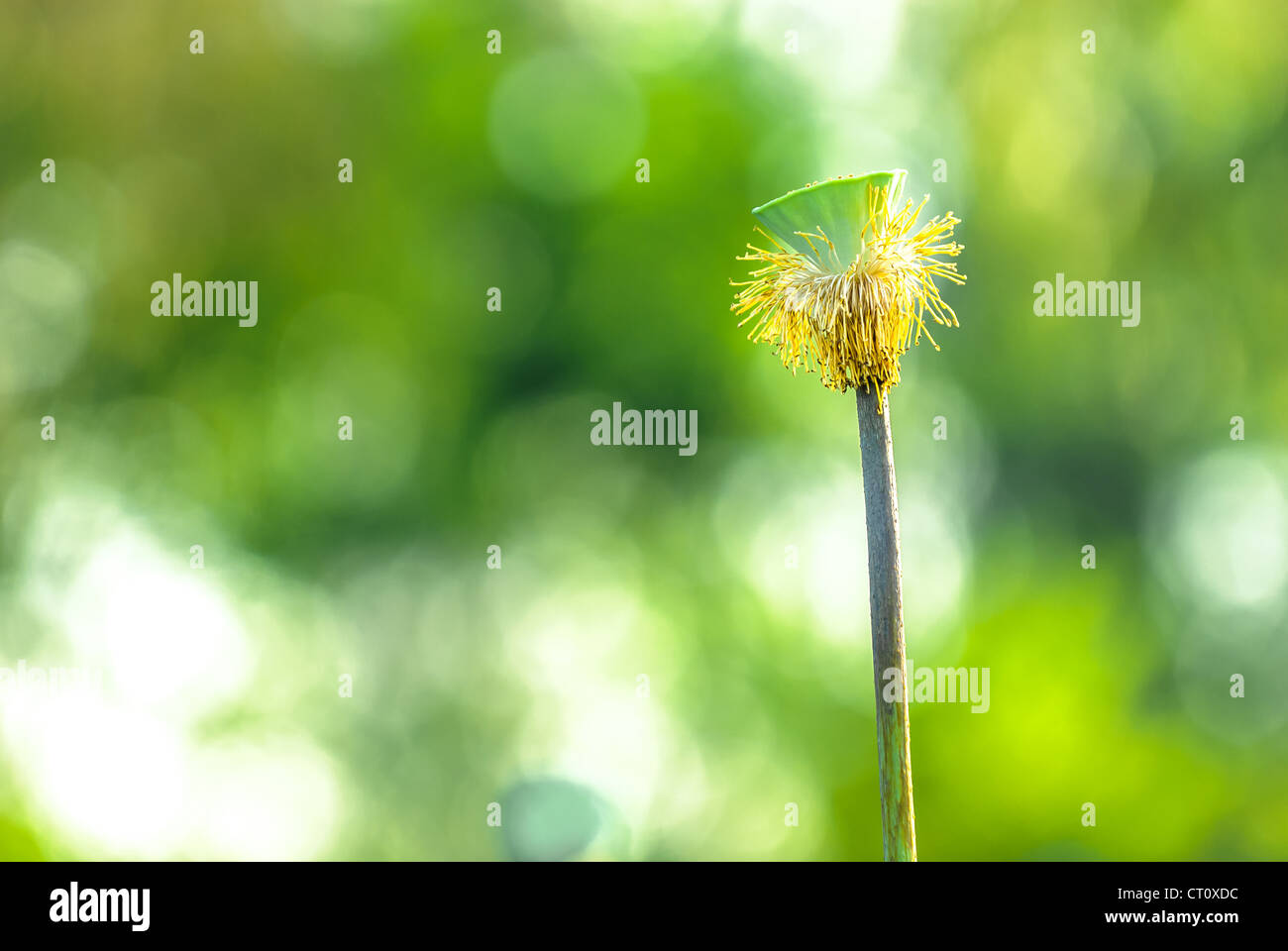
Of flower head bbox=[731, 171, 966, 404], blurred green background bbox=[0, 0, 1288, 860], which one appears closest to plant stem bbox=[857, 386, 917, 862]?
flower head bbox=[731, 171, 966, 404]

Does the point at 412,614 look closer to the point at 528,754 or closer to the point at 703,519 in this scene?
the point at 528,754

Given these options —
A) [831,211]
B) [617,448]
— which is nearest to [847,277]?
[831,211]

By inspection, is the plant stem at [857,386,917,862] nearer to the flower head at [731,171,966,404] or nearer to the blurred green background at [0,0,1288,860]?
the flower head at [731,171,966,404]

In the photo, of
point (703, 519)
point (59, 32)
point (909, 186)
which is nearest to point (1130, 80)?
point (909, 186)

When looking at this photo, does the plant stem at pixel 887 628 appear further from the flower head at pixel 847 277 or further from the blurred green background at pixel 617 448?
the blurred green background at pixel 617 448

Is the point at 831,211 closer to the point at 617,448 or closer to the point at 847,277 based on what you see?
the point at 847,277
